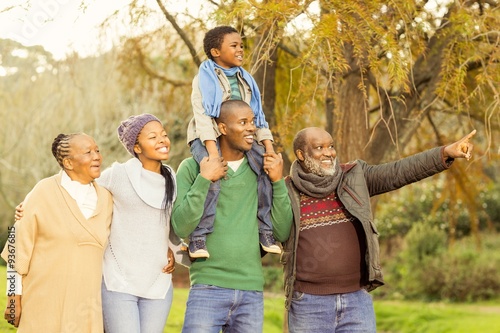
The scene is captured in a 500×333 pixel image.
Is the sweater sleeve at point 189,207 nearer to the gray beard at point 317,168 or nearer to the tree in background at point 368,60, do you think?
the gray beard at point 317,168

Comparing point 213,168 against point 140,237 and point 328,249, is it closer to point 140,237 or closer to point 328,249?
point 140,237

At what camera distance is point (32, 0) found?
4.96 m

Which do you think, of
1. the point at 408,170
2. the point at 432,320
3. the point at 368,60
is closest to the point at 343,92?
the point at 368,60

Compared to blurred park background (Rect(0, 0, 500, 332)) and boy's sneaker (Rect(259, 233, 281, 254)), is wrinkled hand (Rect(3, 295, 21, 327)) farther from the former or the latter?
blurred park background (Rect(0, 0, 500, 332))

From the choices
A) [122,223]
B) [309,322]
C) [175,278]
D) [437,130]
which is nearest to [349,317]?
[309,322]

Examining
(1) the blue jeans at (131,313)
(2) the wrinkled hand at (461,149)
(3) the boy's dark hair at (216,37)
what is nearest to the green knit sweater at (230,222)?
(1) the blue jeans at (131,313)

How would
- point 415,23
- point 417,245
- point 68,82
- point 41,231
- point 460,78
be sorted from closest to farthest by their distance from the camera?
point 41,231 → point 460,78 → point 415,23 → point 68,82 → point 417,245

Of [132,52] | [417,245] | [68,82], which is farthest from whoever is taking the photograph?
[417,245]

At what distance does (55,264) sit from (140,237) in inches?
15.3

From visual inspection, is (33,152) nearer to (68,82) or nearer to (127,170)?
(68,82)

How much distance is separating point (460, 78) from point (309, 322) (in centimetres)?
193

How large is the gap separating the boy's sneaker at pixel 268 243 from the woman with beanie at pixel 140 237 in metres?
0.41

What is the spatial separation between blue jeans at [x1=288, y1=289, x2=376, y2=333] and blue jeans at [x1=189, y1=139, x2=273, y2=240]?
16.4 inches

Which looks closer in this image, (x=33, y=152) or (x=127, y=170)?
(x=127, y=170)
